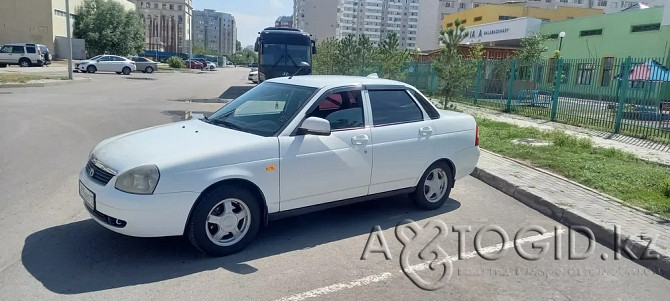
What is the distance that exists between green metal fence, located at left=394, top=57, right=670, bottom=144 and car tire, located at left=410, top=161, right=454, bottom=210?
8497mm

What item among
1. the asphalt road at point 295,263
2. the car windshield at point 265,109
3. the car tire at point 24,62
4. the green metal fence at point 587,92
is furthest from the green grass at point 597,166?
the car tire at point 24,62

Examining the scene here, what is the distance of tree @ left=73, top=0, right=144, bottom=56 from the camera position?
54.8m

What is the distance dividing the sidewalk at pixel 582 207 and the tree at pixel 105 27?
57698 mm

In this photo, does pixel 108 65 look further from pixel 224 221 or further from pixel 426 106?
pixel 224 221

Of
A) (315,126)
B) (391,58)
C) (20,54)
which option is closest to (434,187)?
(315,126)

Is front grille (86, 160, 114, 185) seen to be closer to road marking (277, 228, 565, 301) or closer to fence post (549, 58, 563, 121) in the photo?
road marking (277, 228, 565, 301)

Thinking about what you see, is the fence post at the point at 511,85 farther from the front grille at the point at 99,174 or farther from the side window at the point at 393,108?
the front grille at the point at 99,174

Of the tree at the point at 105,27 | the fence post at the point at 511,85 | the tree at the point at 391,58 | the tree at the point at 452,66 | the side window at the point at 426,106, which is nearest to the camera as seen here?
the side window at the point at 426,106

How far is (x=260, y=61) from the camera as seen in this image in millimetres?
18562

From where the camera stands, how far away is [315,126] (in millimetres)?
4367

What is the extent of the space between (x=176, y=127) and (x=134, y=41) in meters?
60.2

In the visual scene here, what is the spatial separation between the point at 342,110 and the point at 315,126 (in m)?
0.73

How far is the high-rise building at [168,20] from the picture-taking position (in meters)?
116

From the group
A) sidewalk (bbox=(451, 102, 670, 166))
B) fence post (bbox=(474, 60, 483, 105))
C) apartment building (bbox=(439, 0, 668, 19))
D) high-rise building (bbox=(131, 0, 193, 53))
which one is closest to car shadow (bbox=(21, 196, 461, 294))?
sidewalk (bbox=(451, 102, 670, 166))
